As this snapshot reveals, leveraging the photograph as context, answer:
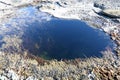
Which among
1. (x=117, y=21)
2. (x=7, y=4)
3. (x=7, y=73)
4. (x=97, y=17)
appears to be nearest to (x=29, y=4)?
(x=7, y=4)

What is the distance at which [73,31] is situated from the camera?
90.3ft

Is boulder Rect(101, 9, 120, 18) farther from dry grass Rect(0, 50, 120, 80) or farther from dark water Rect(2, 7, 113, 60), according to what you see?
dry grass Rect(0, 50, 120, 80)

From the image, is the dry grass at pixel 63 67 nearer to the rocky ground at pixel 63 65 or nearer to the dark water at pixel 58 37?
the rocky ground at pixel 63 65

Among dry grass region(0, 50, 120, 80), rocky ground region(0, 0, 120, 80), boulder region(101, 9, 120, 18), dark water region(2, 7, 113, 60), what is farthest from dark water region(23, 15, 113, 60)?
boulder region(101, 9, 120, 18)

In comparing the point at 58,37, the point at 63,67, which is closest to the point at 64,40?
the point at 58,37

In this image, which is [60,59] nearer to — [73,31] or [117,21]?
[73,31]

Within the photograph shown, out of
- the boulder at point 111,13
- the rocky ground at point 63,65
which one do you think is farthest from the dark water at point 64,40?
the boulder at point 111,13

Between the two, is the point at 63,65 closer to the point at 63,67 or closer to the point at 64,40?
the point at 63,67

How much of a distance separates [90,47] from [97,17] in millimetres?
9128

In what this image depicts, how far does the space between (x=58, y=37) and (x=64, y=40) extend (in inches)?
38.5

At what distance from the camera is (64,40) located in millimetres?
25375

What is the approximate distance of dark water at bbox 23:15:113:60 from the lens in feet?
75.4

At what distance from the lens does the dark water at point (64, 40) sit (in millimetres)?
22980

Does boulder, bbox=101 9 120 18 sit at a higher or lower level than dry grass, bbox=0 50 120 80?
higher
